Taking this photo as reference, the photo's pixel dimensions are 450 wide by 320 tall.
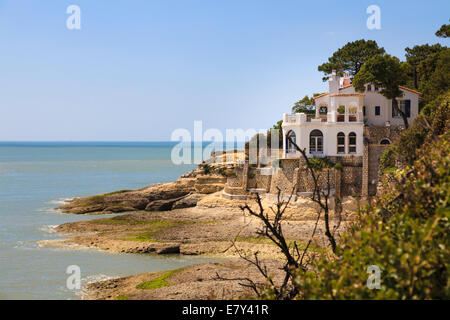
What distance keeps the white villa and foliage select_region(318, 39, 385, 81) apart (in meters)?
9.37

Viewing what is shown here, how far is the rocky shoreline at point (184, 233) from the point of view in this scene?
66.0ft

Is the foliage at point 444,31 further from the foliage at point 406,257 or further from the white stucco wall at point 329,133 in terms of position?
the foliage at point 406,257

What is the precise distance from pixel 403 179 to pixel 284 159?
2905 centimetres

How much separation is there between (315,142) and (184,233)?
481 inches

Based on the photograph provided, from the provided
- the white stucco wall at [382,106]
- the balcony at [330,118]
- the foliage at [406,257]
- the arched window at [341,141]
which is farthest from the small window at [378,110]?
the foliage at [406,257]

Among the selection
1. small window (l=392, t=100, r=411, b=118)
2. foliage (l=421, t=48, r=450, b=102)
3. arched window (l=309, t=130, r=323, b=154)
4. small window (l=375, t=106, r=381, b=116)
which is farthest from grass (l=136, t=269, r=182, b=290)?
foliage (l=421, t=48, r=450, b=102)

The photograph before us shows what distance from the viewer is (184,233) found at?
31.5 meters

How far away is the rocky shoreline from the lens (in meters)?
20.1

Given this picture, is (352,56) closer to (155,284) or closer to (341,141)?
(341,141)

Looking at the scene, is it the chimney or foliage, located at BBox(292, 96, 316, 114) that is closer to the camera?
the chimney

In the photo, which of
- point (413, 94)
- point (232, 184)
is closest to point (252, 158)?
point (232, 184)

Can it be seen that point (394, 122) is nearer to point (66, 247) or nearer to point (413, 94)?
point (413, 94)

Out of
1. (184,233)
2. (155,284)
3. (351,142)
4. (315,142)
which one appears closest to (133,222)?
(184,233)

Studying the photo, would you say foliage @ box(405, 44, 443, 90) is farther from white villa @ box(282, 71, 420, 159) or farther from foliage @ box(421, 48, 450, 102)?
white villa @ box(282, 71, 420, 159)
